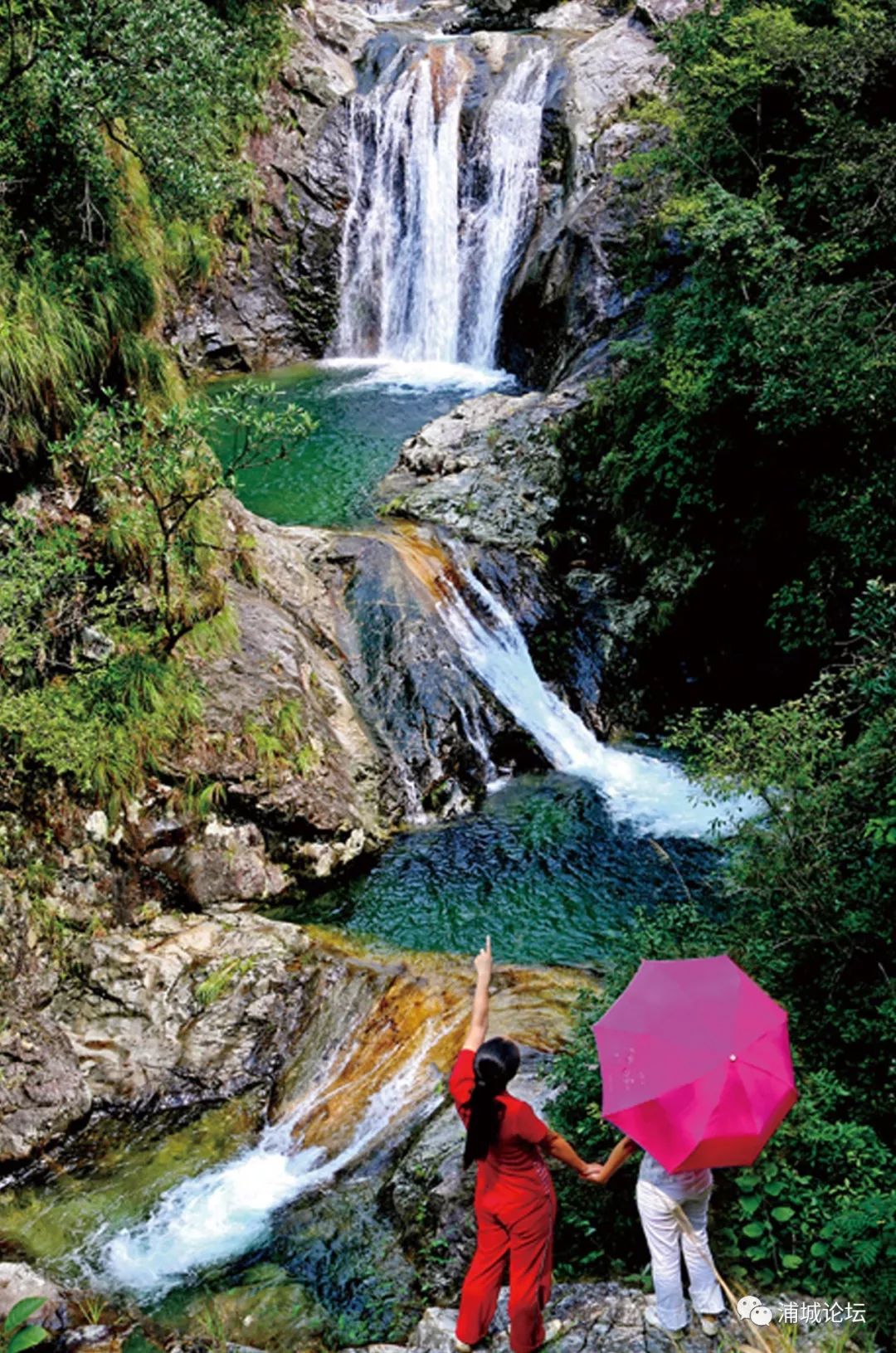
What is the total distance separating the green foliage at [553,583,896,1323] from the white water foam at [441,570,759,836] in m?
3.74

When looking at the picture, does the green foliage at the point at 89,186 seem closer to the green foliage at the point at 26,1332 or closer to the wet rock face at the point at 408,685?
the wet rock face at the point at 408,685

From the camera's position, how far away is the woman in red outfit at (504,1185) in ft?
10.8

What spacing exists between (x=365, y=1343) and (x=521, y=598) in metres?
8.47

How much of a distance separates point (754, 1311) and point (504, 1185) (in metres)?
1.13

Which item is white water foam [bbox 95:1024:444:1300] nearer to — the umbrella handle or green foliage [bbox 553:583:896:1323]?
green foliage [bbox 553:583:896:1323]

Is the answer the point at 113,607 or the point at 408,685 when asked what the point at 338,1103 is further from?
the point at 408,685

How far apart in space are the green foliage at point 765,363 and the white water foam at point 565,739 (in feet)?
4.15

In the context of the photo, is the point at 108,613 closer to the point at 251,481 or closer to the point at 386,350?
the point at 251,481

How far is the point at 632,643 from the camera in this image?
37.8 ft

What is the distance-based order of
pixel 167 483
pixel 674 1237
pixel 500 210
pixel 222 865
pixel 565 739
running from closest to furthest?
pixel 674 1237
pixel 167 483
pixel 222 865
pixel 565 739
pixel 500 210

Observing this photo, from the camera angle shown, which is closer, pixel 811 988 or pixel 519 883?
pixel 811 988

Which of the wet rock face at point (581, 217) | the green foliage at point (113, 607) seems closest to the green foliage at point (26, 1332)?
the green foliage at point (113, 607)

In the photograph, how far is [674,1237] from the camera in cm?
360

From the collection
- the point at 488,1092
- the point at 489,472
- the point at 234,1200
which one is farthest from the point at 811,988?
the point at 489,472
